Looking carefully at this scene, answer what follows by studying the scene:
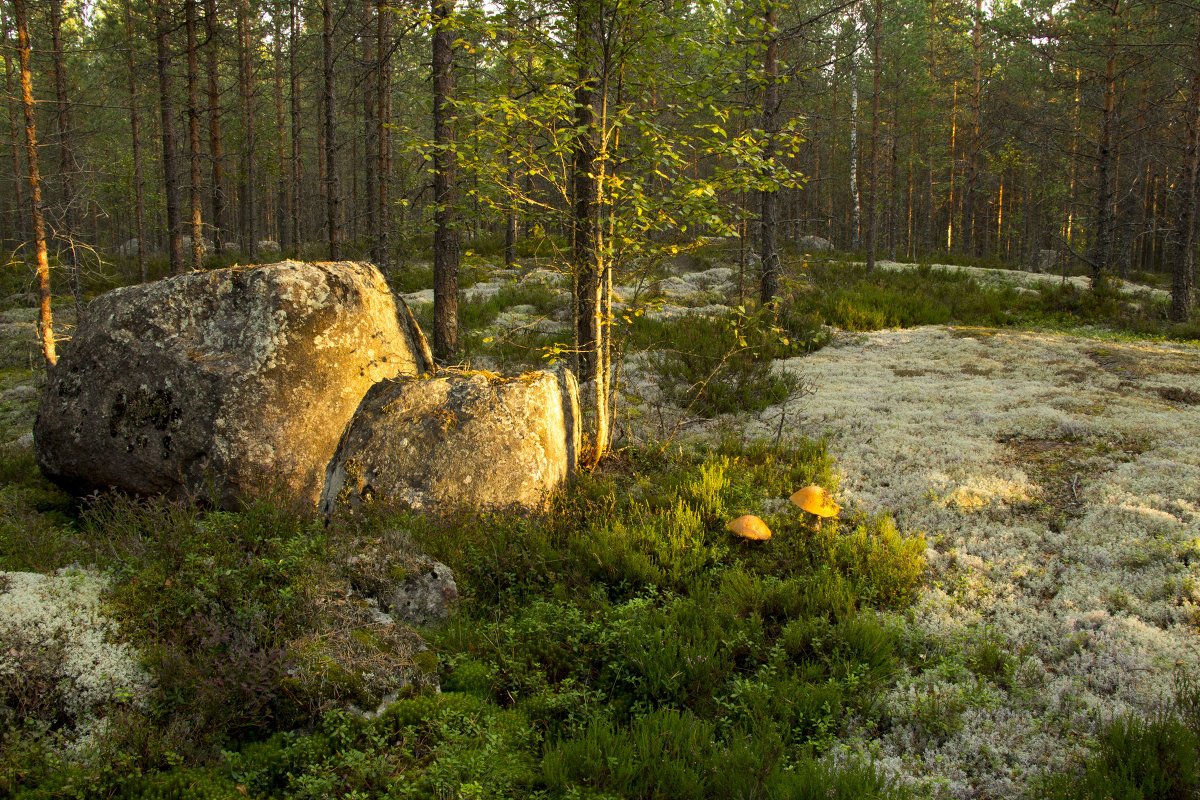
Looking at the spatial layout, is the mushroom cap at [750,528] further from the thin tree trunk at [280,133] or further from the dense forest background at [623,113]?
the thin tree trunk at [280,133]

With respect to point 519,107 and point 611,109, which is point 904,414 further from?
point 519,107

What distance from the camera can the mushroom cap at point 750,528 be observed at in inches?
196

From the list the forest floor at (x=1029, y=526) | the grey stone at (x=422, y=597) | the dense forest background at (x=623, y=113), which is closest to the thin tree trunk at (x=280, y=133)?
the dense forest background at (x=623, y=113)

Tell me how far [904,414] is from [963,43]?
117 feet

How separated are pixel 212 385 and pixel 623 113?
182 inches

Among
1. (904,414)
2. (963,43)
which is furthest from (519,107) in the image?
(963,43)

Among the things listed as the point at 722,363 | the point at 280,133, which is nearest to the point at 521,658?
the point at 722,363

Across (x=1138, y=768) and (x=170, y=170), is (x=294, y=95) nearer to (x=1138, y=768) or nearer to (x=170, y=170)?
(x=170, y=170)

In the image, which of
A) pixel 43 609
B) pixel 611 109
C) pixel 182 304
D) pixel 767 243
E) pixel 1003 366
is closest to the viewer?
pixel 43 609

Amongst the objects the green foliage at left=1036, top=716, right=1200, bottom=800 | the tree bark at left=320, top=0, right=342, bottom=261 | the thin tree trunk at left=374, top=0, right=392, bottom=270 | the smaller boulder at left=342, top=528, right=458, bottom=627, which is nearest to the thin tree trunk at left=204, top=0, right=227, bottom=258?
the tree bark at left=320, top=0, right=342, bottom=261

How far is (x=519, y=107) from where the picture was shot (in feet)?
18.2

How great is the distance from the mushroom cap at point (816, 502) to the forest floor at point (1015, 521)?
0.61m

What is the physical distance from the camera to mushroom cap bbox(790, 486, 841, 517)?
16.7 feet

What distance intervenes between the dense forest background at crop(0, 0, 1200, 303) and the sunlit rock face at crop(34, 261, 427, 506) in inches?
66.4
